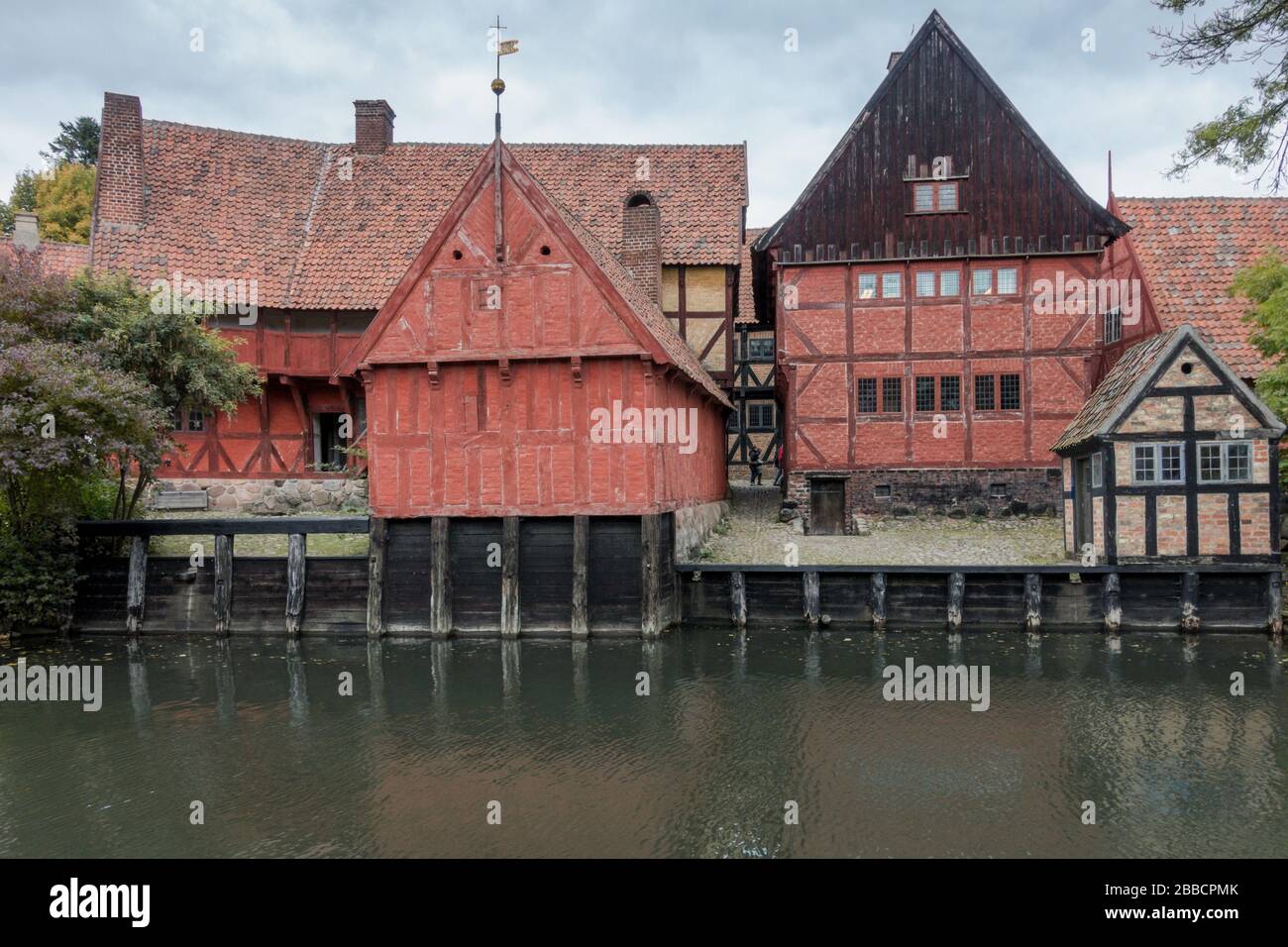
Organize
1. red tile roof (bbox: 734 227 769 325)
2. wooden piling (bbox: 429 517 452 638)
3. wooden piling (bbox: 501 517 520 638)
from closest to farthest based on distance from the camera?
wooden piling (bbox: 501 517 520 638)
wooden piling (bbox: 429 517 452 638)
red tile roof (bbox: 734 227 769 325)

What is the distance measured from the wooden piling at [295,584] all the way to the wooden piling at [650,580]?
6410 millimetres

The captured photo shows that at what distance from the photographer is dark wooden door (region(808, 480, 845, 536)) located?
22891 millimetres

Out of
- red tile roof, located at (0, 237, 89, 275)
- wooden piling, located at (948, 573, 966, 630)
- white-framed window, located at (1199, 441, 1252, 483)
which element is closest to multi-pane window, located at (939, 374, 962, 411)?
white-framed window, located at (1199, 441, 1252, 483)

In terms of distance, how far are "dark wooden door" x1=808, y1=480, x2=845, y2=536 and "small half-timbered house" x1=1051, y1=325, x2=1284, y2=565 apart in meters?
7.19

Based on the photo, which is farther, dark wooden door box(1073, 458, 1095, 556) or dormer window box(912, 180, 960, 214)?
dormer window box(912, 180, 960, 214)

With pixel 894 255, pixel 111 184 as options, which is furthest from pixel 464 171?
pixel 894 255

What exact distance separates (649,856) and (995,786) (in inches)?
141

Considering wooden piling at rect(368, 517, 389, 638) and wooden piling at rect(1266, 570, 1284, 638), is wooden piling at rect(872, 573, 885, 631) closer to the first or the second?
wooden piling at rect(1266, 570, 1284, 638)

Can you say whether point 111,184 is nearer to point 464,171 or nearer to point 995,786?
point 464,171

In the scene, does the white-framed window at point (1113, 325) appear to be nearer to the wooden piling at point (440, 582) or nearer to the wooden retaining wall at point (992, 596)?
the wooden retaining wall at point (992, 596)

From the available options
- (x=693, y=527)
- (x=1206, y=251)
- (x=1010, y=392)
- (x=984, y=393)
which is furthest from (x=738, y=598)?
(x=1206, y=251)

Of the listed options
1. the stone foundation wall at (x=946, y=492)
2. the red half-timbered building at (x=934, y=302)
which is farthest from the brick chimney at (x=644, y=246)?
the stone foundation wall at (x=946, y=492)

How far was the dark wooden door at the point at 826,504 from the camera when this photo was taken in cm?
2289

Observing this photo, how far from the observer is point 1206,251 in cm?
2356
